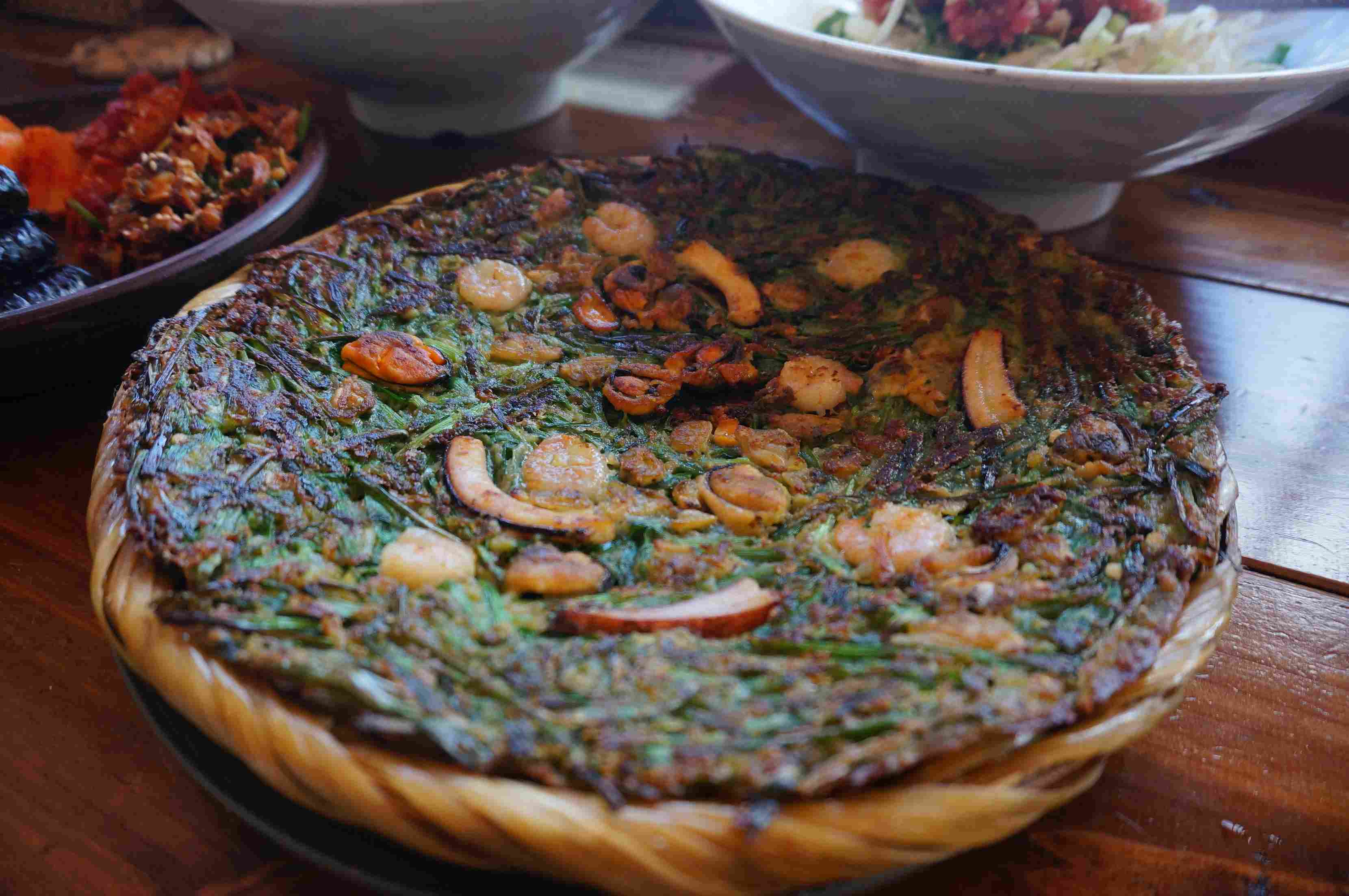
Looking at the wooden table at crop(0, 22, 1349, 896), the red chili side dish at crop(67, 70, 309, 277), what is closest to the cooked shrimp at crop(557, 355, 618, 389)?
the wooden table at crop(0, 22, 1349, 896)

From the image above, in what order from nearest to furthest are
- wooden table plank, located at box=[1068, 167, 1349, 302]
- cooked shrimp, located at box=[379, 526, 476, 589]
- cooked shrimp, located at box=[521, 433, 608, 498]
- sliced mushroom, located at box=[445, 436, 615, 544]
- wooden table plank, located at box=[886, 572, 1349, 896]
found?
wooden table plank, located at box=[886, 572, 1349, 896] < cooked shrimp, located at box=[379, 526, 476, 589] < sliced mushroom, located at box=[445, 436, 615, 544] < cooked shrimp, located at box=[521, 433, 608, 498] < wooden table plank, located at box=[1068, 167, 1349, 302]


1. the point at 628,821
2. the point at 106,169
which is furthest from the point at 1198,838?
the point at 106,169

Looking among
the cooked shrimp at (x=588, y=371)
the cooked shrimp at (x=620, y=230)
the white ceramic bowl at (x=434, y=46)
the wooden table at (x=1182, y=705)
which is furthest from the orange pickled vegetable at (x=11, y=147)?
the cooked shrimp at (x=588, y=371)

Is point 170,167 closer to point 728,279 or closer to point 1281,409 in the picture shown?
point 728,279

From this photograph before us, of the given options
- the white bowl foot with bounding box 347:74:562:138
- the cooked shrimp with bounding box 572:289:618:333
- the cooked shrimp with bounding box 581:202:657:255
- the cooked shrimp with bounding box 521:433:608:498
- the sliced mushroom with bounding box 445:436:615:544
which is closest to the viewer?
the sliced mushroom with bounding box 445:436:615:544

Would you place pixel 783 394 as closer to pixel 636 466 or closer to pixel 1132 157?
pixel 636 466

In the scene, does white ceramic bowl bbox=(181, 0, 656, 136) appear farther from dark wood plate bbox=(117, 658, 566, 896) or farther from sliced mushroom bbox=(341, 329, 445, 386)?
dark wood plate bbox=(117, 658, 566, 896)
